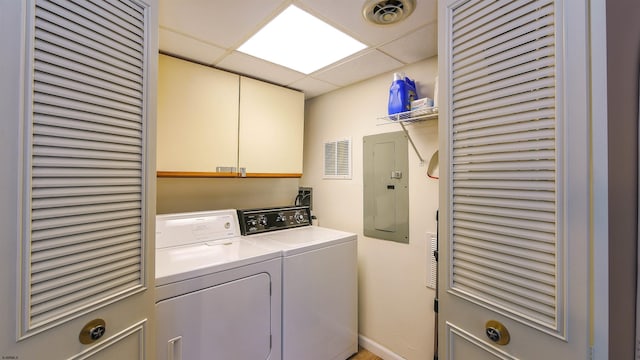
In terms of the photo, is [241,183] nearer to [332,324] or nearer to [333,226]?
[333,226]

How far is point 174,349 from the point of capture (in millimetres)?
1309

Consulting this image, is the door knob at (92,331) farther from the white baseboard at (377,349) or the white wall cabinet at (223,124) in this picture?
the white baseboard at (377,349)

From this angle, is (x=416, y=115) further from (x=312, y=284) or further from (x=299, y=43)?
(x=312, y=284)

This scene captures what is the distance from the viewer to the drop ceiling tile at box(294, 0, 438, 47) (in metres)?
1.31

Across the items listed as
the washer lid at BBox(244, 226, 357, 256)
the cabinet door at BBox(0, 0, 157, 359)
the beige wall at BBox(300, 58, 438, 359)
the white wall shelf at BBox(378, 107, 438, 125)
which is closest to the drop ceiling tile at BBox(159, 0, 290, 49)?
the cabinet door at BBox(0, 0, 157, 359)

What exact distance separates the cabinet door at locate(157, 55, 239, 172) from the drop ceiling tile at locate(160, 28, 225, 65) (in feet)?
0.19

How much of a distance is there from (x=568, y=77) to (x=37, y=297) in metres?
1.50

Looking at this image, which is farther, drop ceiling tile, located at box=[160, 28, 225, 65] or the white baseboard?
the white baseboard

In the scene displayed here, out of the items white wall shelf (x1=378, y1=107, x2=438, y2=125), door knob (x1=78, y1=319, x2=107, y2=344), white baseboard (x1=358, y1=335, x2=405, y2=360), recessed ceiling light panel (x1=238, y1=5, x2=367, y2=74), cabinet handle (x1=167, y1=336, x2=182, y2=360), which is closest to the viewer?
door knob (x1=78, y1=319, x2=107, y2=344)

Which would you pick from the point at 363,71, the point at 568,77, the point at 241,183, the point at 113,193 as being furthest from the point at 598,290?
the point at 241,183

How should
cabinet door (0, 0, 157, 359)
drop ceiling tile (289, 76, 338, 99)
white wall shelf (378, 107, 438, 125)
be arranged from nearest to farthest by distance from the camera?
cabinet door (0, 0, 157, 359)
white wall shelf (378, 107, 438, 125)
drop ceiling tile (289, 76, 338, 99)

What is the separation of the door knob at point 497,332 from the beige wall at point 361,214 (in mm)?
1062

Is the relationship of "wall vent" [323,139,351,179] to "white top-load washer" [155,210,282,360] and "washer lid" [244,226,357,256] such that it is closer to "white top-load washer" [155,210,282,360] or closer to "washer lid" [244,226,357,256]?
"washer lid" [244,226,357,256]

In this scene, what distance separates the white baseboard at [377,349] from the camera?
2137mm
